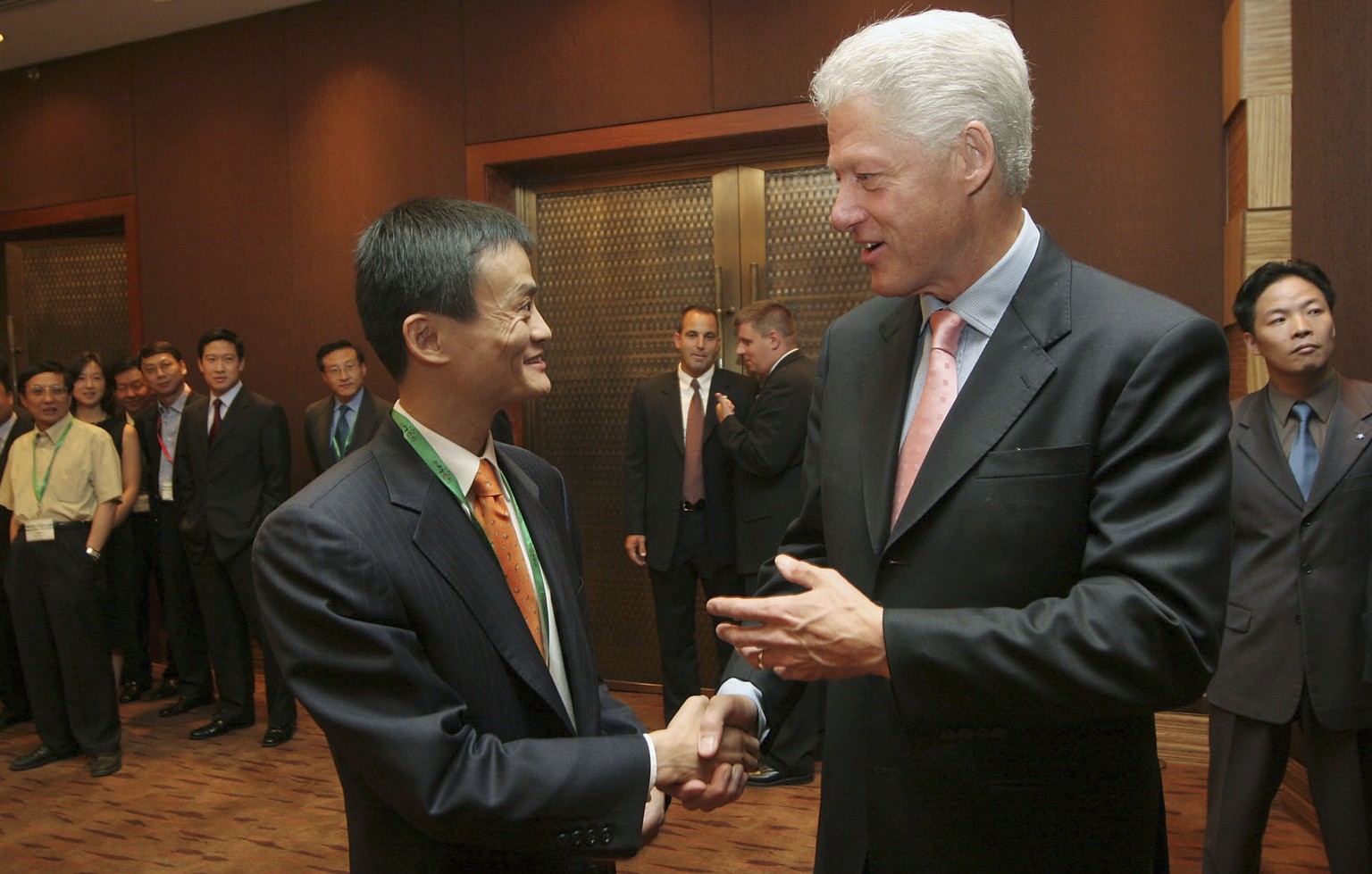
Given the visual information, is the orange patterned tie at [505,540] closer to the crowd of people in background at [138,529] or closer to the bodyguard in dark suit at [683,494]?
the bodyguard in dark suit at [683,494]

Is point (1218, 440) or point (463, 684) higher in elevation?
point (1218, 440)

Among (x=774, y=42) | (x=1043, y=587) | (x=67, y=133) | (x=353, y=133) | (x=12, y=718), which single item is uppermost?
(x=67, y=133)

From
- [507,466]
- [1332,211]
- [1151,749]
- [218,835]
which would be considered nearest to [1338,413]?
[1332,211]

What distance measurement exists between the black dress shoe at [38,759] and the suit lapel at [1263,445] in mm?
5109

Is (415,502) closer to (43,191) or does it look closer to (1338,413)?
(1338,413)

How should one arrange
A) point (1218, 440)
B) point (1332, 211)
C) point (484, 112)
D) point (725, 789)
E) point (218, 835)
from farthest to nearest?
point (484, 112)
point (218, 835)
point (1332, 211)
point (725, 789)
point (1218, 440)

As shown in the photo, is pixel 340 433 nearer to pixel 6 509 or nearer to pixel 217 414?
pixel 217 414

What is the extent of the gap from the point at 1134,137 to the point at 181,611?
5.25 metres

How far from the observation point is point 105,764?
15.7 ft

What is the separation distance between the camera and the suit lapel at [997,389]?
1373 mm

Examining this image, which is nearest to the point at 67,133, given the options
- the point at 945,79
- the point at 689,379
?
the point at 689,379

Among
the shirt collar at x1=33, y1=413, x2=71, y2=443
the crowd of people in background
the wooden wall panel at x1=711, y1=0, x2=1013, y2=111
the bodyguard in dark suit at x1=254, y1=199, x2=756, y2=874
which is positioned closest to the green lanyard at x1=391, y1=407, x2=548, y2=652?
the bodyguard in dark suit at x1=254, y1=199, x2=756, y2=874

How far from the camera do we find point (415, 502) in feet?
4.82

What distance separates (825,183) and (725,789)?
4106 millimetres
